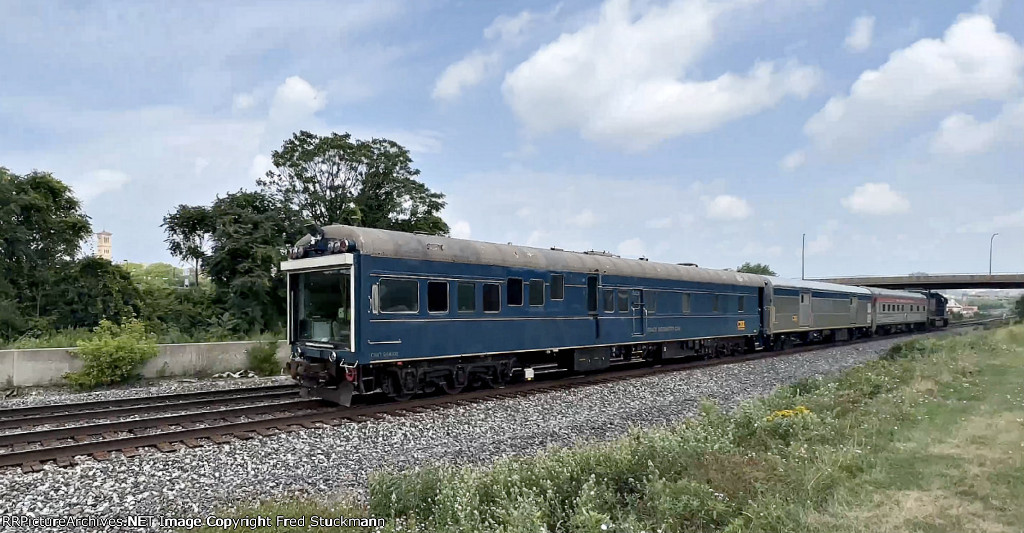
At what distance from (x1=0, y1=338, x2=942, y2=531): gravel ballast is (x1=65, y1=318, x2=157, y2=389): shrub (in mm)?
7963

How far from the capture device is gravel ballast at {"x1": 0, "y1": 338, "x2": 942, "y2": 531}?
6.64m

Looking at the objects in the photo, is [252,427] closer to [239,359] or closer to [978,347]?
[239,359]

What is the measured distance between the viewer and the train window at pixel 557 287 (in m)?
15.5

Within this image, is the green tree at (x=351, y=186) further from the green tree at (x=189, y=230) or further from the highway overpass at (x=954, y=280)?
the highway overpass at (x=954, y=280)

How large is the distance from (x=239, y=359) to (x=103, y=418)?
6.95 metres

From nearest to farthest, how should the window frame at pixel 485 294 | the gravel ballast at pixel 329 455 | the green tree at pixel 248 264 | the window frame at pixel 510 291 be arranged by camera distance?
the gravel ballast at pixel 329 455
the window frame at pixel 485 294
the window frame at pixel 510 291
the green tree at pixel 248 264

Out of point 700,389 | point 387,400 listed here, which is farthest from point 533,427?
point 700,389

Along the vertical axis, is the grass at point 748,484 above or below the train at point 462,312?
below

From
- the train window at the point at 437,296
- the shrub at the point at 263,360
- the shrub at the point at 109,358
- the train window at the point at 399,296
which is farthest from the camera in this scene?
the shrub at the point at 263,360

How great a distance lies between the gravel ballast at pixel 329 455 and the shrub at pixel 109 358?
796 centimetres

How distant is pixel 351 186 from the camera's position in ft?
107

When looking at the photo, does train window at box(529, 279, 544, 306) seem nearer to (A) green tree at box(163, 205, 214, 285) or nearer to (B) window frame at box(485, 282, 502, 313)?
(B) window frame at box(485, 282, 502, 313)

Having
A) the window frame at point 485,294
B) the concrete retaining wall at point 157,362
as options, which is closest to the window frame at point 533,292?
the window frame at point 485,294

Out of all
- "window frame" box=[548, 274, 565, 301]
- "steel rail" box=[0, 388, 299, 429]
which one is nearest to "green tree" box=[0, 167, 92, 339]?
"steel rail" box=[0, 388, 299, 429]
